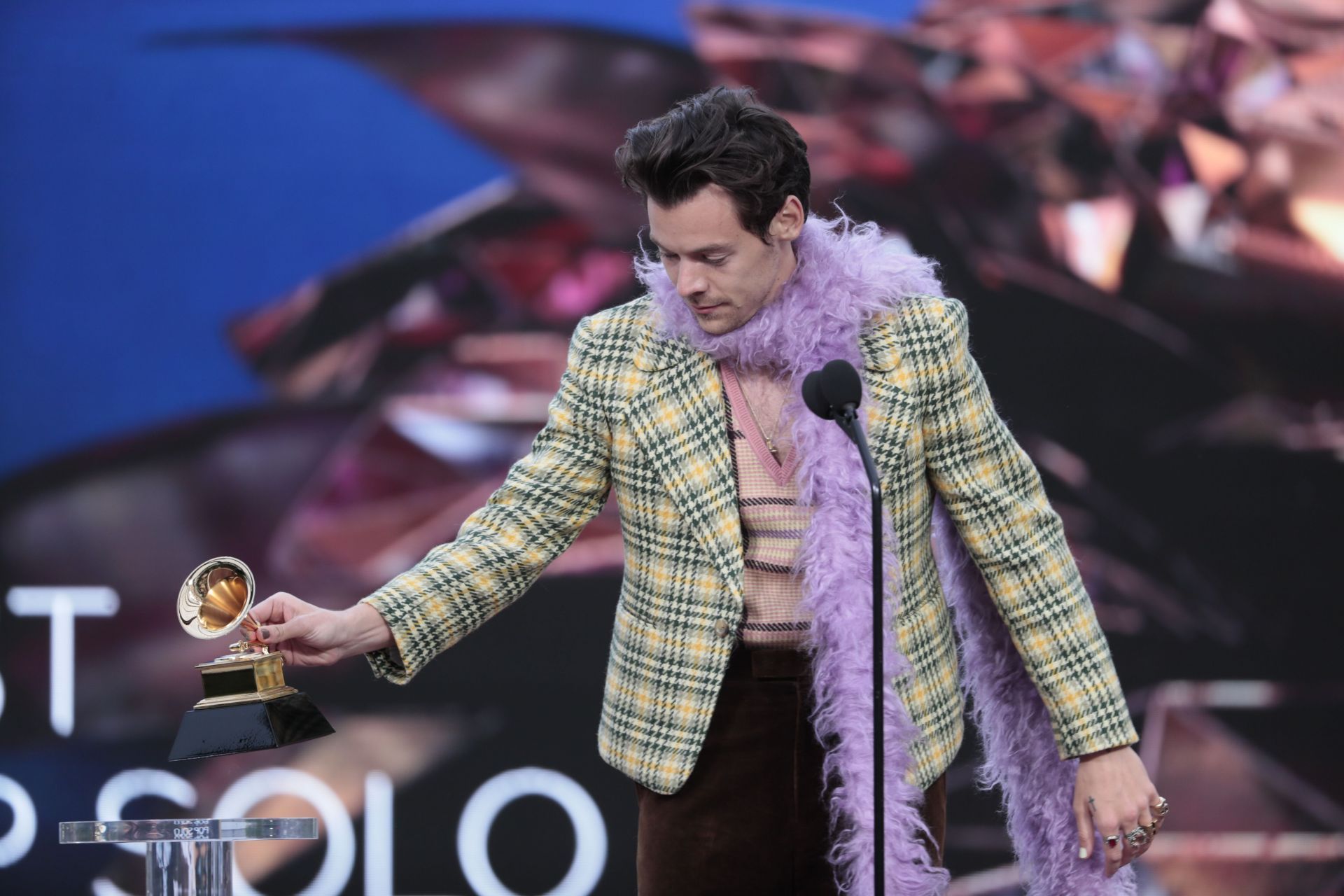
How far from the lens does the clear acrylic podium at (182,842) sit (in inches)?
58.3

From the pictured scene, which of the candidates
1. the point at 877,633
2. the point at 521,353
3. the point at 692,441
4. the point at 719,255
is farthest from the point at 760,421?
the point at 521,353

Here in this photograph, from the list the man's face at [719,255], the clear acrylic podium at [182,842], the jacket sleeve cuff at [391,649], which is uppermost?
the man's face at [719,255]

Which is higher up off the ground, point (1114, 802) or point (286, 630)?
point (286, 630)

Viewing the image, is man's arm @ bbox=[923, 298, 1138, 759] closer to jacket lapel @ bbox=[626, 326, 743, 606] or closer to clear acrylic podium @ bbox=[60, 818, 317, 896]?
jacket lapel @ bbox=[626, 326, 743, 606]

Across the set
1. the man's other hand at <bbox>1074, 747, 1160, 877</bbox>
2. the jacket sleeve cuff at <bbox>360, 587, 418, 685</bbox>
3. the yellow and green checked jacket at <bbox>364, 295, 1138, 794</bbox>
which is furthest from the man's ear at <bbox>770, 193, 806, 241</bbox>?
the man's other hand at <bbox>1074, 747, 1160, 877</bbox>

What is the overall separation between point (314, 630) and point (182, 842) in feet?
0.89

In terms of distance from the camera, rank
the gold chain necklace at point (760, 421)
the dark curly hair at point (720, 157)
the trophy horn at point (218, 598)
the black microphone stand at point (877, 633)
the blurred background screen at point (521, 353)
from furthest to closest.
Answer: the blurred background screen at point (521, 353), the gold chain necklace at point (760, 421), the dark curly hair at point (720, 157), the trophy horn at point (218, 598), the black microphone stand at point (877, 633)

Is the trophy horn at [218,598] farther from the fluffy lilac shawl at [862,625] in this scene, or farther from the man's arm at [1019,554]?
the man's arm at [1019,554]

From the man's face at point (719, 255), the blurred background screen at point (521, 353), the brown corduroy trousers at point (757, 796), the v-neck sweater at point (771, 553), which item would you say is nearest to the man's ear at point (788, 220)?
the man's face at point (719, 255)

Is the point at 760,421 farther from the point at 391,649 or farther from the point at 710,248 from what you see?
the point at 391,649

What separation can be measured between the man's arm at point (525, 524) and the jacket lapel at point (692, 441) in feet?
0.27

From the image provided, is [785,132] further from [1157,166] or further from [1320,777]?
[1320,777]

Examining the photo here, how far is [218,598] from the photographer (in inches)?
62.9

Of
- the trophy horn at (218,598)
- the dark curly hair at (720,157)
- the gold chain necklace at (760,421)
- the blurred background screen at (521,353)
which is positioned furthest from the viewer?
the blurred background screen at (521,353)
